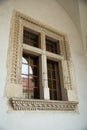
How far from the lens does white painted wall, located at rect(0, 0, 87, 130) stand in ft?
6.23

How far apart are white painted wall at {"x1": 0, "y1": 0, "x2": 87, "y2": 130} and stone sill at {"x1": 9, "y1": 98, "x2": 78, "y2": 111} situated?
2.6 inches

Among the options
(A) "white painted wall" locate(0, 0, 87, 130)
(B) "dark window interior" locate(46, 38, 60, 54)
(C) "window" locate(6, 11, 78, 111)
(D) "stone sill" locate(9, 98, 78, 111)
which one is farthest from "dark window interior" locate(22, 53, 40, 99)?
(B) "dark window interior" locate(46, 38, 60, 54)

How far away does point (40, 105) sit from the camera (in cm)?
214

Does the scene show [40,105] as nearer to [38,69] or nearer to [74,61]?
[38,69]

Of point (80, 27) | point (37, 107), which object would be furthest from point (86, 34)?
point (37, 107)

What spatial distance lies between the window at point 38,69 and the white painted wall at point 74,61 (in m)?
0.09

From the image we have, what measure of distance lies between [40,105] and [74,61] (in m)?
1.36

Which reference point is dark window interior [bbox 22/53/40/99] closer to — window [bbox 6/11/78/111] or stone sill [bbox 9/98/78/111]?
window [bbox 6/11/78/111]

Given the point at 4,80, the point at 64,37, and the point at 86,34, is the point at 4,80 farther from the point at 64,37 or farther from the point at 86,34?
the point at 86,34

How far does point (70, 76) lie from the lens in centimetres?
280

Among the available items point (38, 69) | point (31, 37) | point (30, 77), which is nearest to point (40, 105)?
point (30, 77)

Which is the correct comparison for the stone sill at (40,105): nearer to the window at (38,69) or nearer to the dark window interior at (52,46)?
the window at (38,69)

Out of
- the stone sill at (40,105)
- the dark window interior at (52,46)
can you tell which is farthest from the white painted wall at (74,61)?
the dark window interior at (52,46)

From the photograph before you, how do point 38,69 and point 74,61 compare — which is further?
point 74,61
